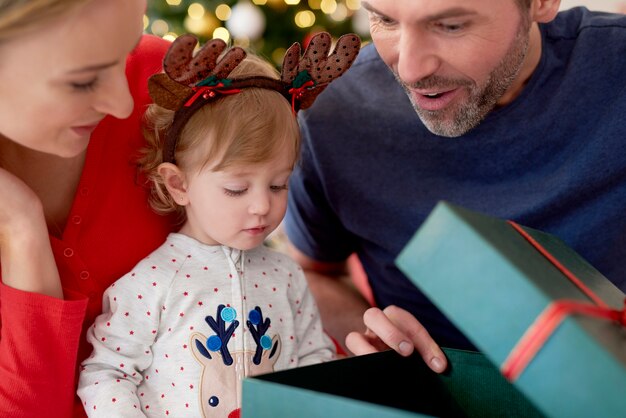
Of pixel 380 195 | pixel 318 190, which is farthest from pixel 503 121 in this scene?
pixel 318 190

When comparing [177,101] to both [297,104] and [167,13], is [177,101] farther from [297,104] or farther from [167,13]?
[167,13]

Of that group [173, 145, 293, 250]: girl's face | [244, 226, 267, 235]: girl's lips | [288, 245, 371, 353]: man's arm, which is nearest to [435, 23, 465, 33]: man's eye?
[173, 145, 293, 250]: girl's face

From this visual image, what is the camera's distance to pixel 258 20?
9.18 feet

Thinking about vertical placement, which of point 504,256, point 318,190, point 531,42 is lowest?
point 318,190

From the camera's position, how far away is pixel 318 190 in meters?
1.70

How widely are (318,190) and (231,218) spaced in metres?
0.52

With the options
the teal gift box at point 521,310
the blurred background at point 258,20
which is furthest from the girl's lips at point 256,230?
the blurred background at point 258,20

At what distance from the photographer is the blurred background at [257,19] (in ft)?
9.21

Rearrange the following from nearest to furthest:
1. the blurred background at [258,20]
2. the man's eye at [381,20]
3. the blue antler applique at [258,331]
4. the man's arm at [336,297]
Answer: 1. the blue antler applique at [258,331]
2. the man's eye at [381,20]
3. the man's arm at [336,297]
4. the blurred background at [258,20]

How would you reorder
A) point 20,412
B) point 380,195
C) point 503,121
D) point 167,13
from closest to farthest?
1. point 20,412
2. point 503,121
3. point 380,195
4. point 167,13

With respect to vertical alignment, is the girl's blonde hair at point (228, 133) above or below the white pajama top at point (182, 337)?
above

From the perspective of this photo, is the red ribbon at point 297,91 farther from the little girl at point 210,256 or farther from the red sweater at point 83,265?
the red sweater at point 83,265

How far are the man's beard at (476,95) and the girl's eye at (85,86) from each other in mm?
615

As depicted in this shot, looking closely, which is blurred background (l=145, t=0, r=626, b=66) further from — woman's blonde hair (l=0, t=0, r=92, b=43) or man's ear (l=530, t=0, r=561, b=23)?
woman's blonde hair (l=0, t=0, r=92, b=43)
